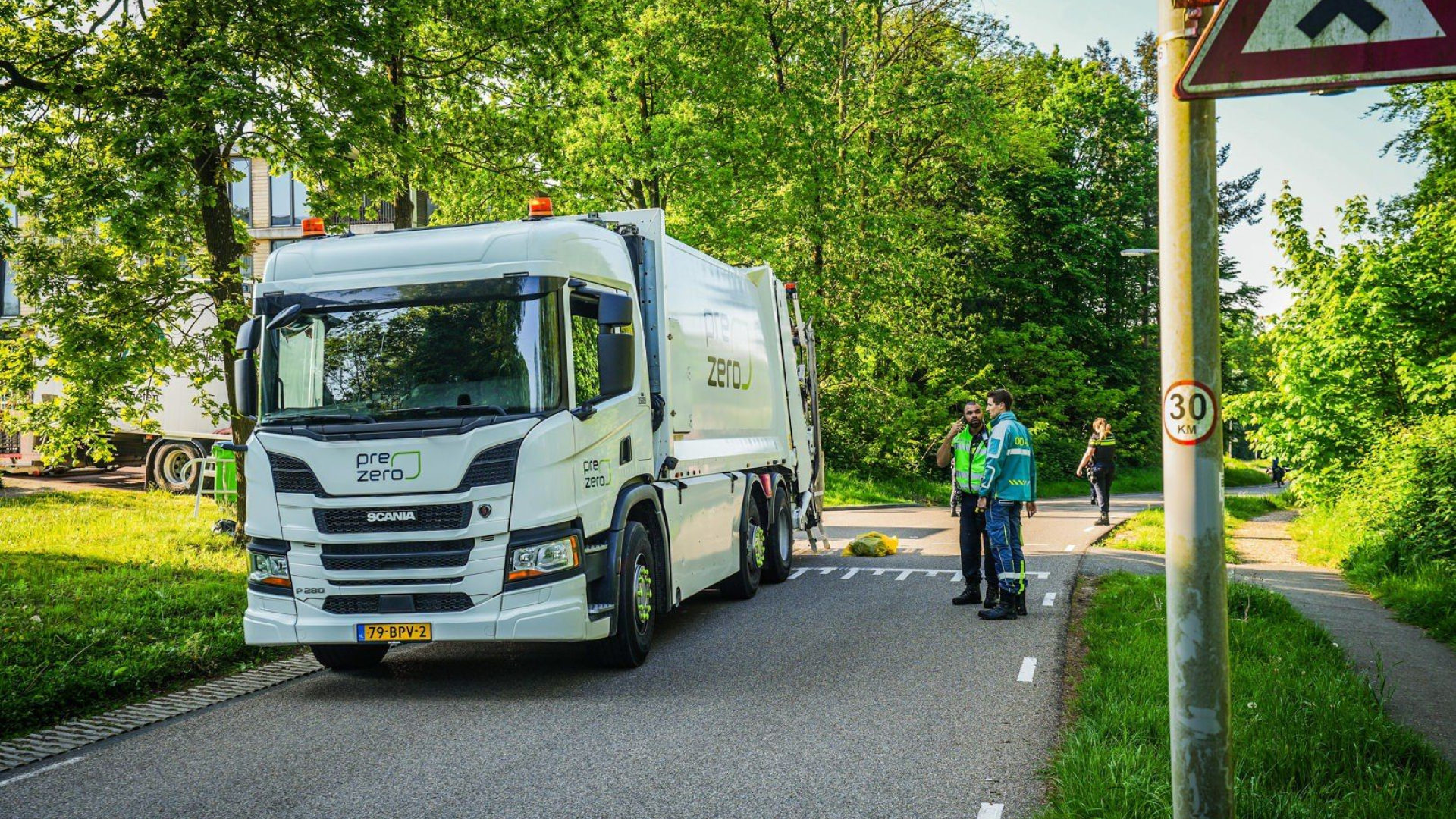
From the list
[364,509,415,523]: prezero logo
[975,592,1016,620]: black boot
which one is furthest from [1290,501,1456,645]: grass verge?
[364,509,415,523]: prezero logo

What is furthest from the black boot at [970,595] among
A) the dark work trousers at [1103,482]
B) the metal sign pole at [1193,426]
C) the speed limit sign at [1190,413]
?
the dark work trousers at [1103,482]

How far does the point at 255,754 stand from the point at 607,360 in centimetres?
307

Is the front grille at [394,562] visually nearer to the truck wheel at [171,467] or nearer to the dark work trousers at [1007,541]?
the dark work trousers at [1007,541]

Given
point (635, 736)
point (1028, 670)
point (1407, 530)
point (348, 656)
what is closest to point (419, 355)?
point (348, 656)

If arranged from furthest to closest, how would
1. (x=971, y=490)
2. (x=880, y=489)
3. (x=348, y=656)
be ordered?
1. (x=880, y=489)
2. (x=971, y=490)
3. (x=348, y=656)

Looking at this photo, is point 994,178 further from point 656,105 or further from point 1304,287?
point 1304,287

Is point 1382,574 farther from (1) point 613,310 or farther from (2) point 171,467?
(2) point 171,467

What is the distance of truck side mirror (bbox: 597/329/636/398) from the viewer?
24.8 feet

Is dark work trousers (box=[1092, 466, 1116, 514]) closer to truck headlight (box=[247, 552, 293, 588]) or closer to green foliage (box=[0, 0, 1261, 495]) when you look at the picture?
green foliage (box=[0, 0, 1261, 495])

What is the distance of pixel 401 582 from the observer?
7324mm

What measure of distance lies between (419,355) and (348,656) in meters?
2.37

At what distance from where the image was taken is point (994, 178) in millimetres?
41969

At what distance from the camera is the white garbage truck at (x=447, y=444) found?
23.7 feet

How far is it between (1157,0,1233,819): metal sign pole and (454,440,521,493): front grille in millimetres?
4537
